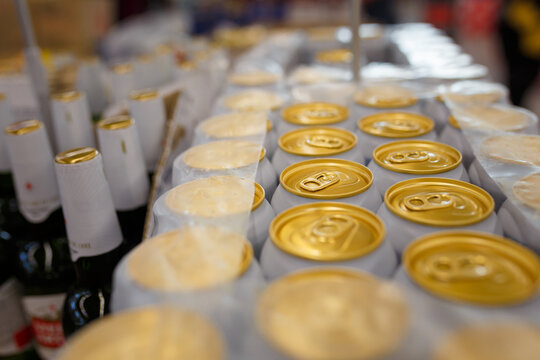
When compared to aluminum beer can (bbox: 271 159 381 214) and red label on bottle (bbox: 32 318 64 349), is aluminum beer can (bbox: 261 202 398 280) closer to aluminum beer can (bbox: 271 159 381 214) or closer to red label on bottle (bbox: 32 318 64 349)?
aluminum beer can (bbox: 271 159 381 214)

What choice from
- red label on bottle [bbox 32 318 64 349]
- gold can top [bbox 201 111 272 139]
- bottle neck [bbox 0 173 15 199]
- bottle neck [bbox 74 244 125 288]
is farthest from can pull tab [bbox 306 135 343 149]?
bottle neck [bbox 0 173 15 199]

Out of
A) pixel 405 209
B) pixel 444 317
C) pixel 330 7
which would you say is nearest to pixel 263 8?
pixel 330 7

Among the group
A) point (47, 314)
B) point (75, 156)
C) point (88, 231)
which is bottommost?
point (47, 314)

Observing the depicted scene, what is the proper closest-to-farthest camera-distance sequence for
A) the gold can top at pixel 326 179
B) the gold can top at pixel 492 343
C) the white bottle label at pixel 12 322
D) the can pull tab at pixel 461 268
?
the gold can top at pixel 492 343 → the can pull tab at pixel 461 268 → the gold can top at pixel 326 179 → the white bottle label at pixel 12 322

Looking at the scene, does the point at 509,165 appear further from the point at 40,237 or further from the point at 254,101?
the point at 40,237

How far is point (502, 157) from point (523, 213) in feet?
0.60

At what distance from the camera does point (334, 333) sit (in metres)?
0.40

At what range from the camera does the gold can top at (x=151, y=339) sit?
41 centimetres

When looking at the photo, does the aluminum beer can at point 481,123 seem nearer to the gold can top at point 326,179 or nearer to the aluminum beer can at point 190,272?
the gold can top at point 326,179

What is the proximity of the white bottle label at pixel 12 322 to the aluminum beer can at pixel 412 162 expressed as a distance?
0.90 metres

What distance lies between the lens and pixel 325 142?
35.3 inches

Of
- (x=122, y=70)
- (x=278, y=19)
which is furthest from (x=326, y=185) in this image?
(x=278, y=19)

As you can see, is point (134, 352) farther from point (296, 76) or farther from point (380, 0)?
point (380, 0)

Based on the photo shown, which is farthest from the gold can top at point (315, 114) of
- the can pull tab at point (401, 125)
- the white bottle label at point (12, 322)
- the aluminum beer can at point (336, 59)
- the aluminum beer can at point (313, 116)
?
the white bottle label at point (12, 322)
